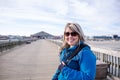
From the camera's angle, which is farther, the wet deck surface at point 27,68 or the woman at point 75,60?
the wet deck surface at point 27,68

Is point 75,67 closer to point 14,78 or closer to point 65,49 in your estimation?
point 65,49

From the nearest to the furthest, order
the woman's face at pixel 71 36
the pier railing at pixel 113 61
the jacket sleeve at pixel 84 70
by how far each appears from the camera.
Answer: the jacket sleeve at pixel 84 70 < the woman's face at pixel 71 36 < the pier railing at pixel 113 61

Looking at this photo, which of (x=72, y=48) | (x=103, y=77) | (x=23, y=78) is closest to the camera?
(x=72, y=48)

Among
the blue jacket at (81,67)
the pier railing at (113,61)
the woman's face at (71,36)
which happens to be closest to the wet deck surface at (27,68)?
the pier railing at (113,61)

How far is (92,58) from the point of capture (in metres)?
2.73

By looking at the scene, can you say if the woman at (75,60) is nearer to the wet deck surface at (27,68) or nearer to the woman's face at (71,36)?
the woman's face at (71,36)

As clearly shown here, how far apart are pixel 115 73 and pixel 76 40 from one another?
638 centimetres

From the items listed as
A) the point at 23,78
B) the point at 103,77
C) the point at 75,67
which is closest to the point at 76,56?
the point at 75,67

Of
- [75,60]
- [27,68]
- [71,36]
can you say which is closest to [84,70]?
[75,60]

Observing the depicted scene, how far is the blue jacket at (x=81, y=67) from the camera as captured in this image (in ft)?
8.78

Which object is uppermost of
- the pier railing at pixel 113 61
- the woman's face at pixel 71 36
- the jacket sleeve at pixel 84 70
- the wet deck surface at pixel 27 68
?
the woman's face at pixel 71 36

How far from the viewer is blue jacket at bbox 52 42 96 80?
2676 millimetres

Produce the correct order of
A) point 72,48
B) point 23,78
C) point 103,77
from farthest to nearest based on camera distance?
→ point 23,78 < point 103,77 < point 72,48

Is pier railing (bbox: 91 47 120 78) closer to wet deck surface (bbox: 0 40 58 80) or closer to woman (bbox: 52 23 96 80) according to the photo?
wet deck surface (bbox: 0 40 58 80)
